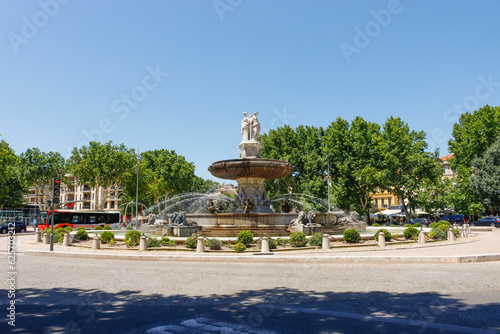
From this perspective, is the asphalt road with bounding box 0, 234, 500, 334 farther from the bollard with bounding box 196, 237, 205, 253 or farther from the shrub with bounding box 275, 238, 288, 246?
the shrub with bounding box 275, 238, 288, 246

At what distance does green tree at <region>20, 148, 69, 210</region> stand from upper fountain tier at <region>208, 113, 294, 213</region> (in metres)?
49.3

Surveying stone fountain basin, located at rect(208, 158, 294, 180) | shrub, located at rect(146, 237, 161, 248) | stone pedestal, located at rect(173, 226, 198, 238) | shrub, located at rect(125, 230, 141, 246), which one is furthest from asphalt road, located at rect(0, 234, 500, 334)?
stone fountain basin, located at rect(208, 158, 294, 180)

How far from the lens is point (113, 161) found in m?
55.7

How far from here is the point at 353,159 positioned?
44.6 meters

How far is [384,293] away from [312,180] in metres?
38.7

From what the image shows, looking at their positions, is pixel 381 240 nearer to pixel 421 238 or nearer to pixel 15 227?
pixel 421 238

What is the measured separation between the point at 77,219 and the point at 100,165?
15.6 meters

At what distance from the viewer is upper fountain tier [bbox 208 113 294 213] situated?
24.0 meters

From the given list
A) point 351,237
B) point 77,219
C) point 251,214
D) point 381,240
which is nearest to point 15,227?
point 77,219

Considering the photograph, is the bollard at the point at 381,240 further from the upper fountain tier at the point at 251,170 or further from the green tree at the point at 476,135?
the green tree at the point at 476,135

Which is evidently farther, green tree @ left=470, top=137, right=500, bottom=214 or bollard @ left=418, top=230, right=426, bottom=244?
green tree @ left=470, top=137, right=500, bottom=214

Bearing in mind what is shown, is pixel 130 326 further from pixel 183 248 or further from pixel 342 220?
pixel 342 220

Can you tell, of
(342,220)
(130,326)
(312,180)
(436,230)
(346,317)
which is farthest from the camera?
(312,180)

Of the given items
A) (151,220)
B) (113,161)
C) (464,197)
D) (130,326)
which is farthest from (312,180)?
(130,326)
